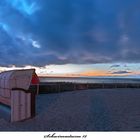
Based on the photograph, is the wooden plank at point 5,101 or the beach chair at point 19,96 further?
the wooden plank at point 5,101

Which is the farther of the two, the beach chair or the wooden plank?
the wooden plank

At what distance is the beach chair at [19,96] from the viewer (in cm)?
1138

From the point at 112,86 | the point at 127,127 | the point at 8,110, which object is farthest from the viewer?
the point at 112,86

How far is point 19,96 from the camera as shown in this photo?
11305 millimetres

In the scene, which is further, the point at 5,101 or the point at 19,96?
the point at 5,101

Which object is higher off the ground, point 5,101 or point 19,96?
point 19,96

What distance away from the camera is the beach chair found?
37.3 feet

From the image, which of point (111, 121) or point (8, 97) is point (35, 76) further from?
point (111, 121)

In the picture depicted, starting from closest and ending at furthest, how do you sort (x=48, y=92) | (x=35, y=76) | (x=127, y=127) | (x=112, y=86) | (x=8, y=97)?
(x=127, y=127)
(x=8, y=97)
(x=35, y=76)
(x=48, y=92)
(x=112, y=86)
